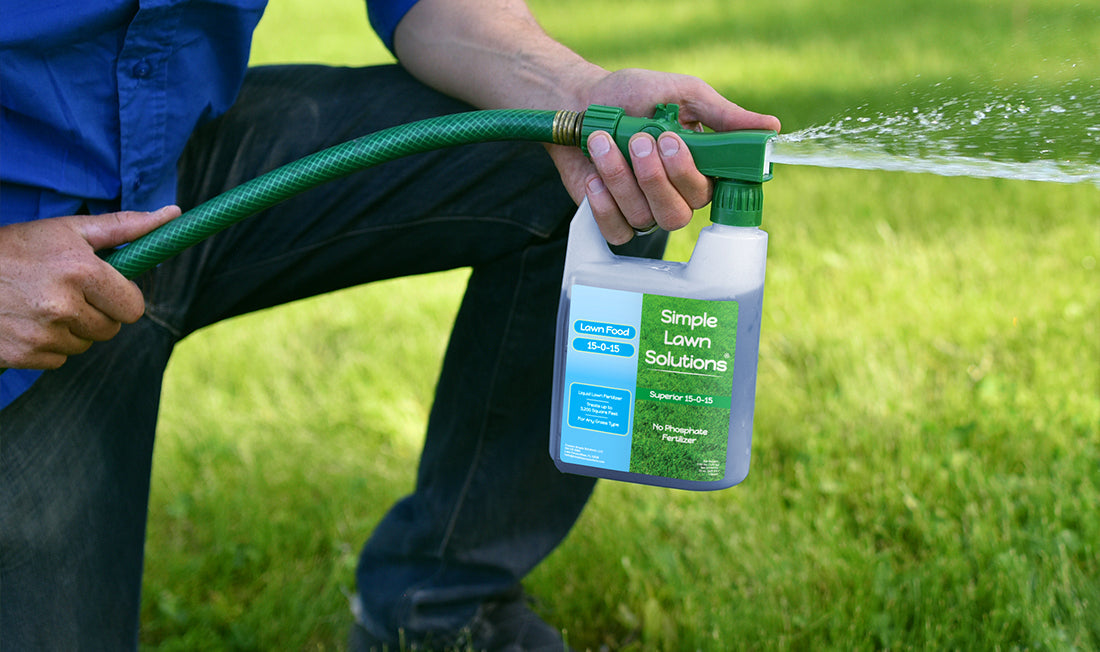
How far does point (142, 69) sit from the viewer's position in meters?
1.18

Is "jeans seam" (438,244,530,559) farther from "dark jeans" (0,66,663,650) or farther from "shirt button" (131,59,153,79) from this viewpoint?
"shirt button" (131,59,153,79)

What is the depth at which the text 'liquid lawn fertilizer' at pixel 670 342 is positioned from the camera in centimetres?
106

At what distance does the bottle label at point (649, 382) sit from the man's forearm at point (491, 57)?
0.32 meters

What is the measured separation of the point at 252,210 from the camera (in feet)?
3.72

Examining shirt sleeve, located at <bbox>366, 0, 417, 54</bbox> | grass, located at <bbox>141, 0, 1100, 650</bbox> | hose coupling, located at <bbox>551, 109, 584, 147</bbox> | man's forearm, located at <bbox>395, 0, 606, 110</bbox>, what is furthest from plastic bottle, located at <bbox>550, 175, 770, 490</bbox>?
shirt sleeve, located at <bbox>366, 0, 417, 54</bbox>

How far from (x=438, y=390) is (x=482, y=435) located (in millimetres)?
125

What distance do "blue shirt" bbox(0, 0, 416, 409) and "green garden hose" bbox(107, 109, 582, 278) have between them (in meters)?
0.13

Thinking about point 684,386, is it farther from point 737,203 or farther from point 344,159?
point 344,159

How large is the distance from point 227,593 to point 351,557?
10.1 inches

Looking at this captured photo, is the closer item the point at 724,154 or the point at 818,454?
the point at 724,154

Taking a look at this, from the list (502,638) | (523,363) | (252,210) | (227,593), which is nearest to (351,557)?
(227,593)

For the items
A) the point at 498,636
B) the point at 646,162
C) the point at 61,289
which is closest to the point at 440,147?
the point at 646,162

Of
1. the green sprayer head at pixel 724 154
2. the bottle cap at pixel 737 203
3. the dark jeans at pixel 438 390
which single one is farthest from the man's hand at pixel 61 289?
the bottle cap at pixel 737 203

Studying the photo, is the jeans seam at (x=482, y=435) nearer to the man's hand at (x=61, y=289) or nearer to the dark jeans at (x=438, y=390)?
the dark jeans at (x=438, y=390)
